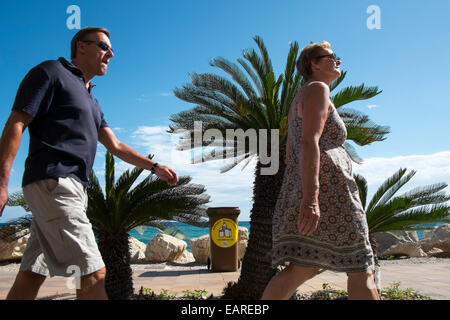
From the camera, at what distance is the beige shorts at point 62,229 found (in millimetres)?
1982

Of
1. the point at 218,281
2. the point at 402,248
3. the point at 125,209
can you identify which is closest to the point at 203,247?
the point at 218,281

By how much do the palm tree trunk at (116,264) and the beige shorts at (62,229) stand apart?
12.0 ft

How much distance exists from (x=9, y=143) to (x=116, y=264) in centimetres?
405

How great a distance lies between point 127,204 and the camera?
5.93 meters

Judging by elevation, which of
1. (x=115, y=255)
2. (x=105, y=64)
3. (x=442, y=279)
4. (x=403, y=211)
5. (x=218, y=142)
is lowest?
(x=442, y=279)

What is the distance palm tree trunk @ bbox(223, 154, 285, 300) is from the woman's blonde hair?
322cm

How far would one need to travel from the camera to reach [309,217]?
7.36 feet

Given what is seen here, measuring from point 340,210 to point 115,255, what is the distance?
4225 mm

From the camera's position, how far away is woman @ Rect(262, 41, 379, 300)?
2.28m

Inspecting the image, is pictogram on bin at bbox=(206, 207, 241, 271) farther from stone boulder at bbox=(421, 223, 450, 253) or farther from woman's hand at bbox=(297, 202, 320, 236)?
stone boulder at bbox=(421, 223, 450, 253)
